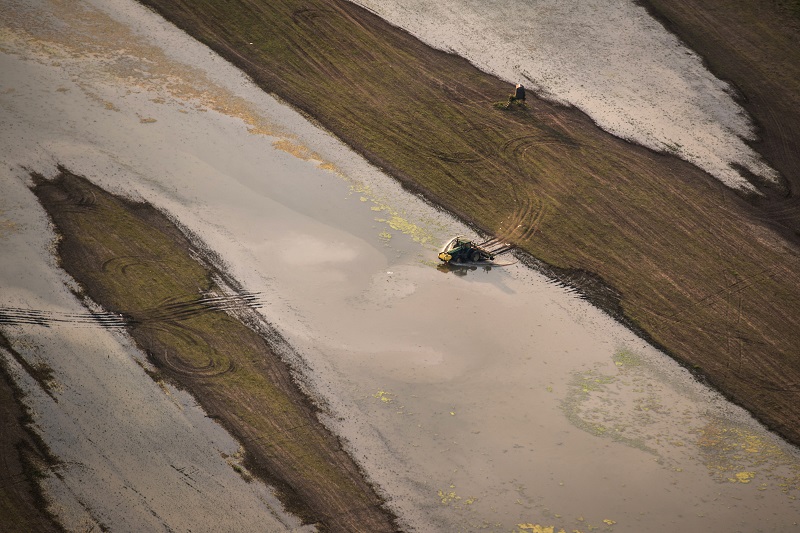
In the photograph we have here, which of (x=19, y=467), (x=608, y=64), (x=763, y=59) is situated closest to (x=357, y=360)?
(x=19, y=467)

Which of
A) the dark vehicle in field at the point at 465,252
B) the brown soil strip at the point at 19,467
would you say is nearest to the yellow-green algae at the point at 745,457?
the dark vehicle in field at the point at 465,252

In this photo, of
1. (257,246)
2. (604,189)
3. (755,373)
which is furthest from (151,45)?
(755,373)

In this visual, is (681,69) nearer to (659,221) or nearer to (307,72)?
(659,221)

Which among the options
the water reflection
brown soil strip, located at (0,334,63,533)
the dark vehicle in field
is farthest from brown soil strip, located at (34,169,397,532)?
the dark vehicle in field

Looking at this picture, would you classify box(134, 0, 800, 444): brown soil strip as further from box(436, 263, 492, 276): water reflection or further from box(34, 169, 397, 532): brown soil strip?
box(34, 169, 397, 532): brown soil strip

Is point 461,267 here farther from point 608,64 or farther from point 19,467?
point 608,64

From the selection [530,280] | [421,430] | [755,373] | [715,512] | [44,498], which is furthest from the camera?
[530,280]

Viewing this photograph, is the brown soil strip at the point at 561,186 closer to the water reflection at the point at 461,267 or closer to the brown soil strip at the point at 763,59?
the brown soil strip at the point at 763,59
